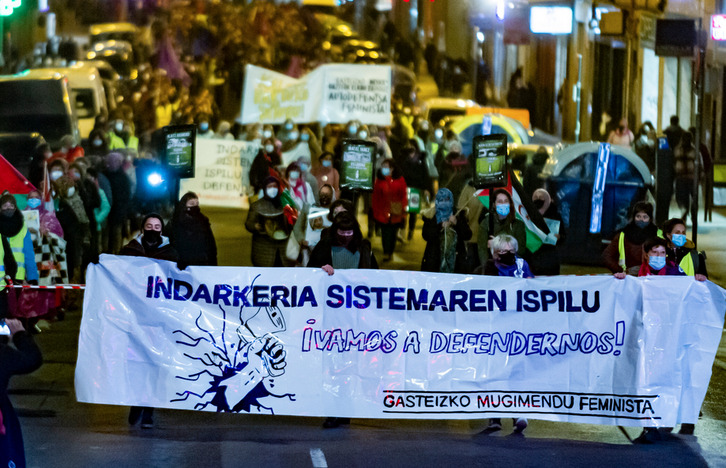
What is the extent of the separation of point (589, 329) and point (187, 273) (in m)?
2.87

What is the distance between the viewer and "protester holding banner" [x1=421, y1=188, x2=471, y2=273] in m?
13.1

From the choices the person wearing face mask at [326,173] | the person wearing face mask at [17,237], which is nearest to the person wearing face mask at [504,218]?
the person wearing face mask at [17,237]

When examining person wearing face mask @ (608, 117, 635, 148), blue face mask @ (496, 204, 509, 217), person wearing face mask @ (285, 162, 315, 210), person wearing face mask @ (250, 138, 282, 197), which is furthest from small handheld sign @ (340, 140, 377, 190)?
person wearing face mask @ (608, 117, 635, 148)

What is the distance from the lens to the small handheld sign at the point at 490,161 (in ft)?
41.4

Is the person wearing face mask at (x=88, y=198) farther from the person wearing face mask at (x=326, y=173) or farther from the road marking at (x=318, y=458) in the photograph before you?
the road marking at (x=318, y=458)

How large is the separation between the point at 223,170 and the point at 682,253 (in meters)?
10.9

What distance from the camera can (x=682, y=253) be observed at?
1111 centimetres

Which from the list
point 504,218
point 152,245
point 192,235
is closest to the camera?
point 152,245

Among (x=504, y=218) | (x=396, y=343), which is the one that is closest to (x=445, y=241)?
(x=504, y=218)

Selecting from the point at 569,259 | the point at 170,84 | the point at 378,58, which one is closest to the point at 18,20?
the point at 378,58

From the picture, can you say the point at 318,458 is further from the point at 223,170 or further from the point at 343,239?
the point at 223,170

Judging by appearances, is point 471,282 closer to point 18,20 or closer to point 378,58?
point 378,58

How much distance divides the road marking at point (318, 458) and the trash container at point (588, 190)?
9.45 meters

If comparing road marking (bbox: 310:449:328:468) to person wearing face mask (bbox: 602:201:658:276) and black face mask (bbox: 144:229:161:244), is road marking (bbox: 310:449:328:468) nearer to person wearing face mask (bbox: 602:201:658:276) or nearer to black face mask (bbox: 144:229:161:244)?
black face mask (bbox: 144:229:161:244)
